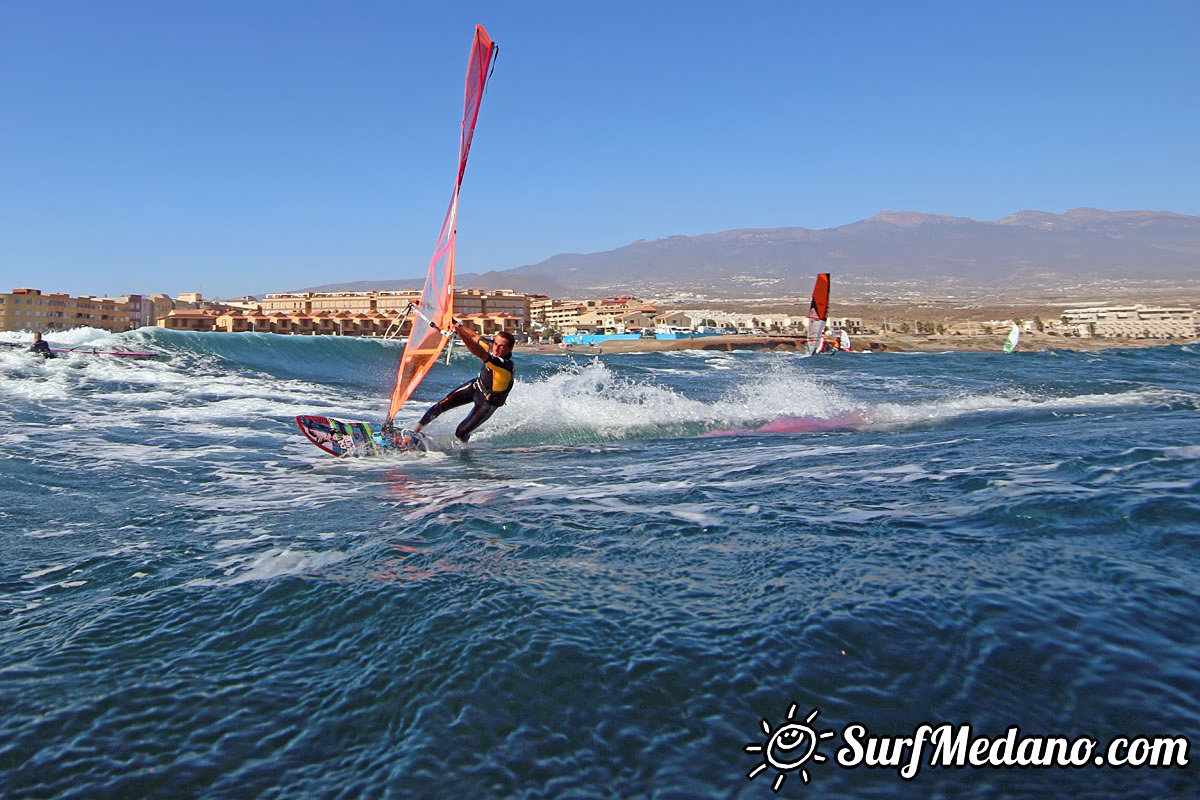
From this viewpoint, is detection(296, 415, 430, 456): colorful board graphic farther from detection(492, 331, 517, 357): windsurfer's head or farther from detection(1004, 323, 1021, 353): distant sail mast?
detection(1004, 323, 1021, 353): distant sail mast

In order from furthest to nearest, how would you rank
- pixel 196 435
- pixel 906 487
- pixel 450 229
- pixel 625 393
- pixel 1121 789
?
pixel 625 393
pixel 196 435
pixel 450 229
pixel 906 487
pixel 1121 789

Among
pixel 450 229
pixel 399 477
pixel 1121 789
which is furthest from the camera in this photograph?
pixel 450 229

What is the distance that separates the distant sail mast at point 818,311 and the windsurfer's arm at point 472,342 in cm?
2246

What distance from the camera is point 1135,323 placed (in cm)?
6981

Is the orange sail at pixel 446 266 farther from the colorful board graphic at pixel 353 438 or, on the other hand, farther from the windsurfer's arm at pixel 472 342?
the colorful board graphic at pixel 353 438

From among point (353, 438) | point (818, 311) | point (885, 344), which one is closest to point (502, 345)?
point (353, 438)

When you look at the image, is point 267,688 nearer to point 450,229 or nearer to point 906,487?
point 906,487

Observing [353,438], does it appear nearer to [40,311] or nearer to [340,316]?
[40,311]

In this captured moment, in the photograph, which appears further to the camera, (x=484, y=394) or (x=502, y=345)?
(x=484, y=394)

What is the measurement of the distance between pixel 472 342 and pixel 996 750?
247 inches

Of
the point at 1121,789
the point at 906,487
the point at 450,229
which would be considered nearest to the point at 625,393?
the point at 450,229

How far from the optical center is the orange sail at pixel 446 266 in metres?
8.02

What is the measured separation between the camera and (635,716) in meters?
2.75

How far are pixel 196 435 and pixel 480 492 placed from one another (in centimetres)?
510
